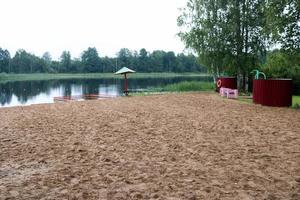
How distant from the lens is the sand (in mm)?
5020

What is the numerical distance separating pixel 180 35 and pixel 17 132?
1989cm

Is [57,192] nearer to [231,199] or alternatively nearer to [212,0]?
[231,199]

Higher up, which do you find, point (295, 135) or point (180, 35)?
point (180, 35)

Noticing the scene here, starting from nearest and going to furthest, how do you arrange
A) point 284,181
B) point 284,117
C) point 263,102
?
point 284,181 → point 284,117 → point 263,102

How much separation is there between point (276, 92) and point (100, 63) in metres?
99.6

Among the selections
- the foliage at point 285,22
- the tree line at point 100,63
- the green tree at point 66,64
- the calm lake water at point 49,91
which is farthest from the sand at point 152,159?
the green tree at point 66,64

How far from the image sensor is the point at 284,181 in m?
5.33

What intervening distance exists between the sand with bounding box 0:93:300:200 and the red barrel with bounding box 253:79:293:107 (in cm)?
450

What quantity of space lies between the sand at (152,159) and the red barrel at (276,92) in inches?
177

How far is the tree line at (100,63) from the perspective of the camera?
360 feet

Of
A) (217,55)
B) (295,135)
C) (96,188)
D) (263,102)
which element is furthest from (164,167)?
(217,55)

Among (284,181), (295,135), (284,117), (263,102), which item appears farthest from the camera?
(263,102)

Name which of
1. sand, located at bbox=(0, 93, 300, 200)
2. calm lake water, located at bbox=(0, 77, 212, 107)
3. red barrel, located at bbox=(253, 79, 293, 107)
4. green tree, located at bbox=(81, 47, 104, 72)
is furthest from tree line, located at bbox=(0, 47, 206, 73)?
sand, located at bbox=(0, 93, 300, 200)

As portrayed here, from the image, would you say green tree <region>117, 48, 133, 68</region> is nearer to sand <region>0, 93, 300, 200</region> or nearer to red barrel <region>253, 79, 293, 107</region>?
red barrel <region>253, 79, 293, 107</region>
